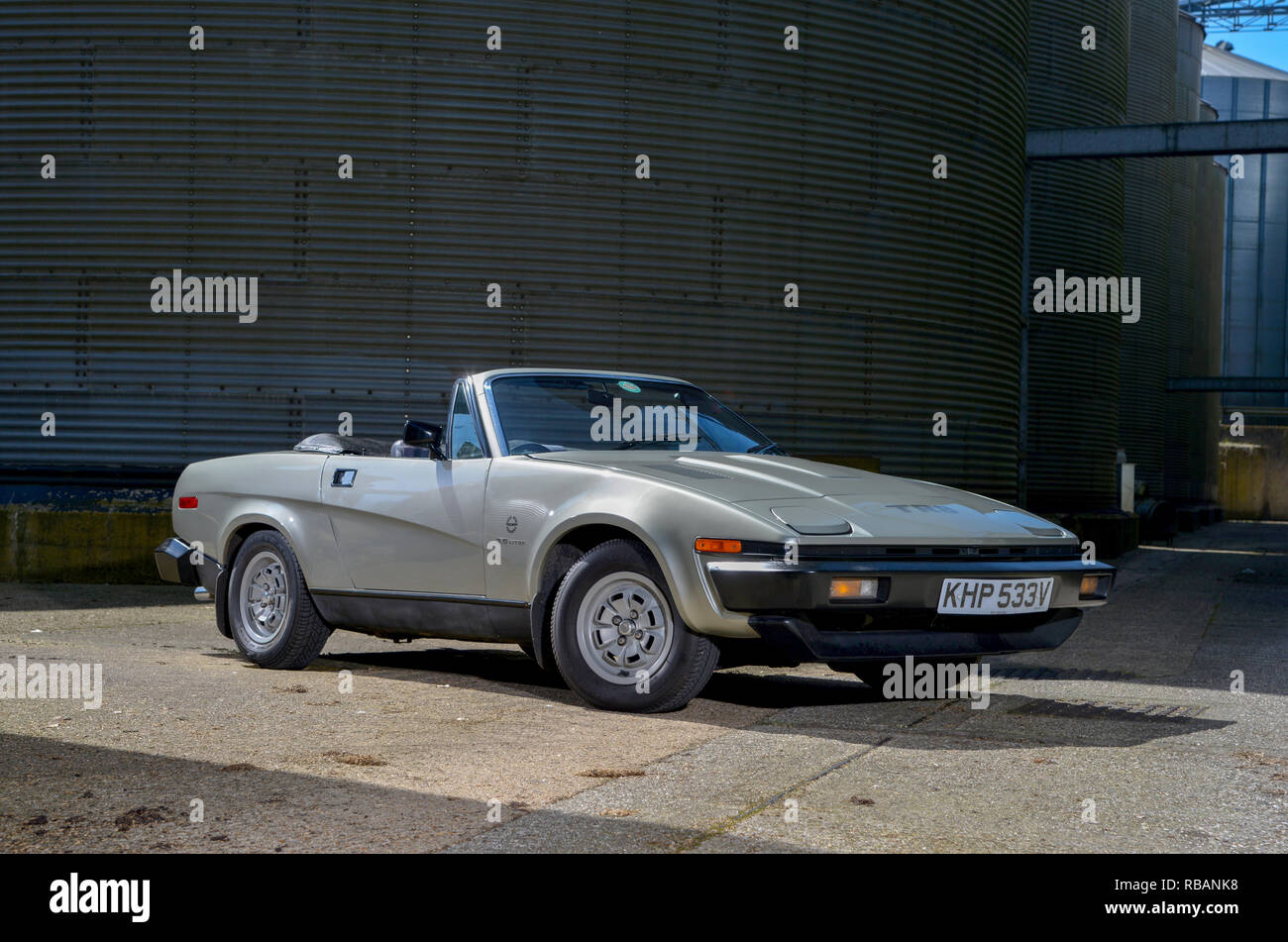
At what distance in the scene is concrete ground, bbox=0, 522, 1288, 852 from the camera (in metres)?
3.73

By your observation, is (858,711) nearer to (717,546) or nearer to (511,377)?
(717,546)

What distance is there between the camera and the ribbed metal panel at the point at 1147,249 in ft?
100

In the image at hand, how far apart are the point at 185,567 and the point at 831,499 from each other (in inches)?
141

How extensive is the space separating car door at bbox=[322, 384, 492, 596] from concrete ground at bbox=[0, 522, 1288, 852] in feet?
1.64

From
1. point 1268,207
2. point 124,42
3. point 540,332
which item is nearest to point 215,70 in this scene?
point 124,42

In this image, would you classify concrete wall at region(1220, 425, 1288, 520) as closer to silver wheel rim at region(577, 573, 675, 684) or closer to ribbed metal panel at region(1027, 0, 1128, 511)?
ribbed metal panel at region(1027, 0, 1128, 511)

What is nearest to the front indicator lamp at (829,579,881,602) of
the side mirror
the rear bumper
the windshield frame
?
the windshield frame

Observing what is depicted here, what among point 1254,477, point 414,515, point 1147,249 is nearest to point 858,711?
point 414,515

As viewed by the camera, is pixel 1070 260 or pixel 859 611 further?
pixel 1070 260

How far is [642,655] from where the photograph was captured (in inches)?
221

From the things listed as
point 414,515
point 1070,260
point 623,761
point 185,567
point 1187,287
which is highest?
point 1187,287

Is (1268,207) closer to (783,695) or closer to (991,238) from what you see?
(991,238)

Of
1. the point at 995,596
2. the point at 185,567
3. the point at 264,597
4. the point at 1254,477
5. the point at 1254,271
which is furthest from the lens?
the point at 1254,271

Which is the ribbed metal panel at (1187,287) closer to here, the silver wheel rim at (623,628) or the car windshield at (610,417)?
the car windshield at (610,417)
